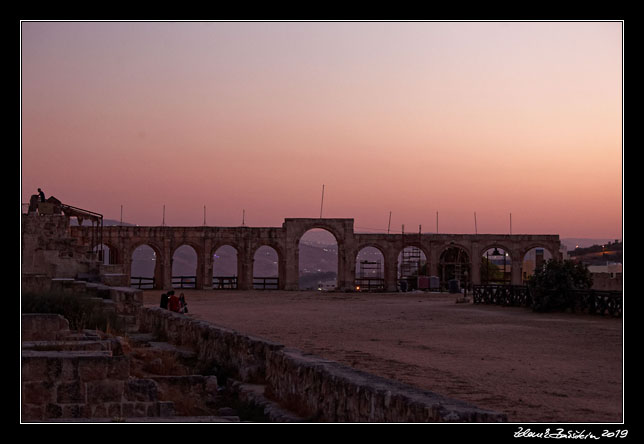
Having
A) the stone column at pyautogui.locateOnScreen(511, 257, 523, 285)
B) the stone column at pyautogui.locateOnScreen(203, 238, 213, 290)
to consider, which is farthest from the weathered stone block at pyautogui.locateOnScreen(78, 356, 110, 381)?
the stone column at pyautogui.locateOnScreen(511, 257, 523, 285)

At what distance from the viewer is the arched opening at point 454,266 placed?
4212 cm

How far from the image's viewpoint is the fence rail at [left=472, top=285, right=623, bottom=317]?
1978cm

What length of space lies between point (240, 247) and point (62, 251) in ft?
66.2

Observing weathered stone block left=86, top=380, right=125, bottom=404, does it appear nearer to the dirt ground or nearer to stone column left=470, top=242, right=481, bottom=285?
the dirt ground

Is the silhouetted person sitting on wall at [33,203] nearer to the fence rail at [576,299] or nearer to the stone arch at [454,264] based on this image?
the fence rail at [576,299]

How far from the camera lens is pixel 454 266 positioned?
4434 cm

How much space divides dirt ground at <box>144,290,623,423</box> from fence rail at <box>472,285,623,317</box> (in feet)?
1.77

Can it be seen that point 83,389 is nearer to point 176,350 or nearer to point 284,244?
point 176,350

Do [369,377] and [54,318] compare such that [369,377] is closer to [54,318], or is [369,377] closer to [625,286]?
[625,286]

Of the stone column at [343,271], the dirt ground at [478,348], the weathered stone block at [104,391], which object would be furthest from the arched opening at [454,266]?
the weathered stone block at [104,391]

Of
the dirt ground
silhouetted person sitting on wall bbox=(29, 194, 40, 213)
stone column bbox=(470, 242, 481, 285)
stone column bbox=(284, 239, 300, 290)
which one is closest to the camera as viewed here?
the dirt ground

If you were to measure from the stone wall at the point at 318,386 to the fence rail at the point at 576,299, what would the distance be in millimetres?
11767

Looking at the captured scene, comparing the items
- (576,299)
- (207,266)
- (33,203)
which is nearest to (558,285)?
(576,299)

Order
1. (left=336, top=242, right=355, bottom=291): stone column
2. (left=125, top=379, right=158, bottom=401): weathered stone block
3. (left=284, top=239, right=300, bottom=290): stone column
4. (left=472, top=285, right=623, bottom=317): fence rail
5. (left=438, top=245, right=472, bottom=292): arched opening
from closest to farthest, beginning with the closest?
1. (left=125, top=379, right=158, bottom=401): weathered stone block
2. (left=472, top=285, right=623, bottom=317): fence rail
3. (left=284, top=239, right=300, bottom=290): stone column
4. (left=336, top=242, right=355, bottom=291): stone column
5. (left=438, top=245, right=472, bottom=292): arched opening
